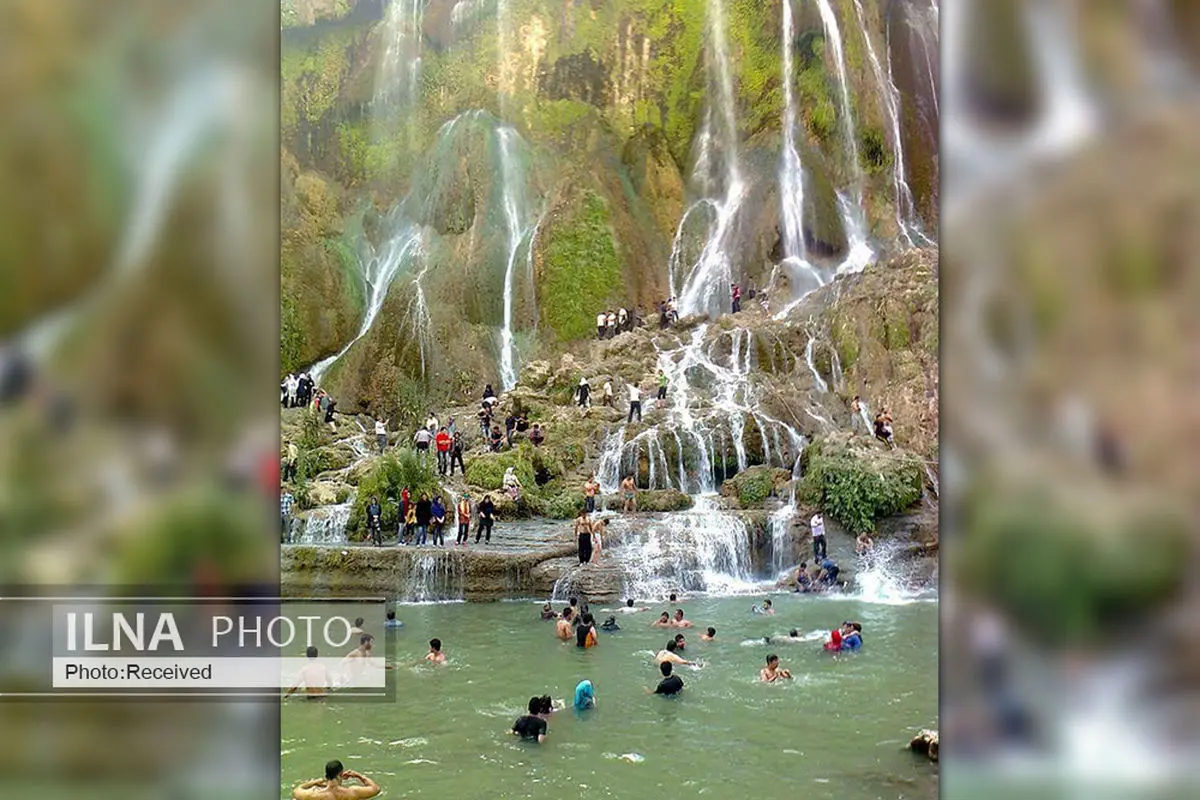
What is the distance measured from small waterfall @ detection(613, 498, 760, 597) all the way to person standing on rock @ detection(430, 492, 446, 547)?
4.57 ft

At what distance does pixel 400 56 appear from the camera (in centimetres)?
688

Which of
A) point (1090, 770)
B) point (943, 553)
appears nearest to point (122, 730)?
point (943, 553)

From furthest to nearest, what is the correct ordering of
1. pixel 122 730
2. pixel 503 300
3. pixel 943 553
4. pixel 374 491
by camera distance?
pixel 503 300 < pixel 374 491 < pixel 943 553 < pixel 122 730

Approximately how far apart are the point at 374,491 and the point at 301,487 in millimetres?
667

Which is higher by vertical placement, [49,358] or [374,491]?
[49,358]

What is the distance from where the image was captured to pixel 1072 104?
3.71m

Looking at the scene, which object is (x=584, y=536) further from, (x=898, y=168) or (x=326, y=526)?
(x=898, y=168)

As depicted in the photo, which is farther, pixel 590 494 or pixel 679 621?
pixel 590 494

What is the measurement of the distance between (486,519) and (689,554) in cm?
163

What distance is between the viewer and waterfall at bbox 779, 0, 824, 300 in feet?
22.9

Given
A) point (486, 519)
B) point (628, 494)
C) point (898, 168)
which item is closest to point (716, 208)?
point (898, 168)

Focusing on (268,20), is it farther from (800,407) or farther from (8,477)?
(800,407)

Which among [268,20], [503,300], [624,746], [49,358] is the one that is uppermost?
[268,20]

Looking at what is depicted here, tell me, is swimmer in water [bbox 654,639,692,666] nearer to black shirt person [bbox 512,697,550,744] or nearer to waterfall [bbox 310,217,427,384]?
black shirt person [bbox 512,697,550,744]
